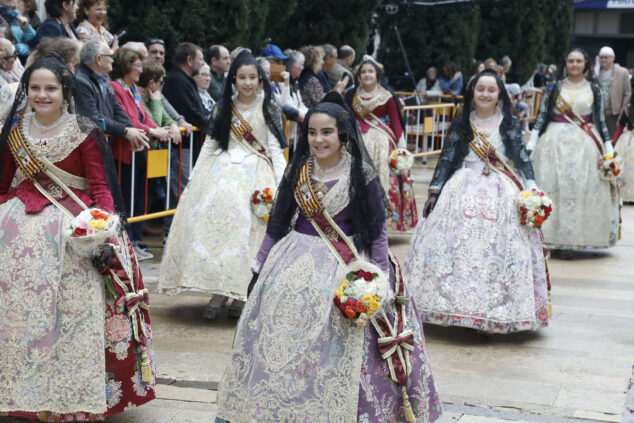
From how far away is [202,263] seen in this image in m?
6.65

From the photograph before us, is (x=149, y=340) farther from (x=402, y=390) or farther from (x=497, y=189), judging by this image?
(x=497, y=189)

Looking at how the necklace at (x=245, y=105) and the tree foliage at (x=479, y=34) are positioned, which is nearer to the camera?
the necklace at (x=245, y=105)

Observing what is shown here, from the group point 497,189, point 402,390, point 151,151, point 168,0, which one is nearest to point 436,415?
point 402,390

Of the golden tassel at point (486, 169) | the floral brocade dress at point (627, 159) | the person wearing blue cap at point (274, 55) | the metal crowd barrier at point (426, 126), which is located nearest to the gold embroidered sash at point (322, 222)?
the golden tassel at point (486, 169)

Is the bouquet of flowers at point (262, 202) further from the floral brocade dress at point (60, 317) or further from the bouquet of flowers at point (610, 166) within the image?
the bouquet of flowers at point (610, 166)

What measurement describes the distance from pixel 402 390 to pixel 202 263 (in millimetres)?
2707

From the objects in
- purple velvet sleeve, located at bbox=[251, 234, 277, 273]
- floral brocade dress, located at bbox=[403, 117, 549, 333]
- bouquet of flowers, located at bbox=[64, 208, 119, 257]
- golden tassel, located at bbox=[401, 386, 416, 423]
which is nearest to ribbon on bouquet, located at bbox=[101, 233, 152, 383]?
bouquet of flowers, located at bbox=[64, 208, 119, 257]

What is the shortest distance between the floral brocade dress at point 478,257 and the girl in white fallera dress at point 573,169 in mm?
2868

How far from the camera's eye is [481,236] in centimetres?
654

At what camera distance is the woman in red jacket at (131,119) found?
313 inches

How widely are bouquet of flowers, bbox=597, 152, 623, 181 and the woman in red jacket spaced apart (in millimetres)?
4167

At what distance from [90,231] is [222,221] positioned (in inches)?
91.6

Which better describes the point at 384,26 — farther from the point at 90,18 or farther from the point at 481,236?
the point at 481,236

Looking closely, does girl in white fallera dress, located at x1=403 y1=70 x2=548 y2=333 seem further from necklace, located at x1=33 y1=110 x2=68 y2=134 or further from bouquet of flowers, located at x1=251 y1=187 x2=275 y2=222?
necklace, located at x1=33 y1=110 x2=68 y2=134
